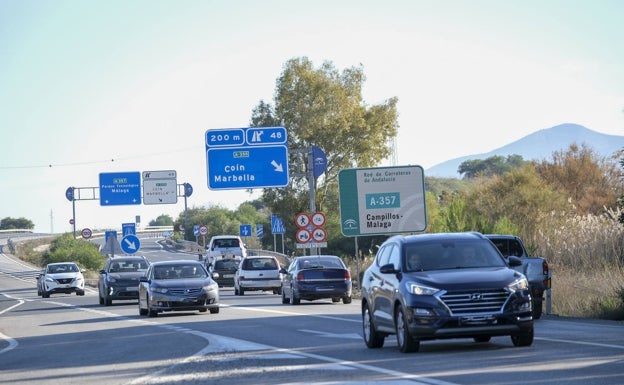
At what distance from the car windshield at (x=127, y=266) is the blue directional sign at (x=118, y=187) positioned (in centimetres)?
2543

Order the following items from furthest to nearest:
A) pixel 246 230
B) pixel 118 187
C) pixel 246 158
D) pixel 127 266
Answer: pixel 246 230
pixel 118 187
pixel 246 158
pixel 127 266

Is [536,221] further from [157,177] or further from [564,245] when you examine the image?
[157,177]

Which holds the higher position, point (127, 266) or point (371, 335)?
point (127, 266)

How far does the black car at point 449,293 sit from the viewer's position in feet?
51.7

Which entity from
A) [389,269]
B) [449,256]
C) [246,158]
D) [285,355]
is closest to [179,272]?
[285,355]

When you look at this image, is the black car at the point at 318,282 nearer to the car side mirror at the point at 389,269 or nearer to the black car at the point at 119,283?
the black car at the point at 119,283

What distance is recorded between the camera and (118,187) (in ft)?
222

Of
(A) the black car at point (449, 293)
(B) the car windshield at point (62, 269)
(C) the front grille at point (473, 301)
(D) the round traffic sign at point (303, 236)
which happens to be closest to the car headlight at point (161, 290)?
(A) the black car at point (449, 293)

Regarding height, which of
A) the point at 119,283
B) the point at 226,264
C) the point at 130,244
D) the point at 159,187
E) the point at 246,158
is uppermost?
the point at 159,187

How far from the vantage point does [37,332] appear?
1061 inches

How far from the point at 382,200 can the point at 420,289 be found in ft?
88.2

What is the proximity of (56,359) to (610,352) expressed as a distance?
27.2 feet

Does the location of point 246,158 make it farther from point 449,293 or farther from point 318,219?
point 449,293

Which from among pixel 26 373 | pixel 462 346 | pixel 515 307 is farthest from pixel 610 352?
pixel 26 373
